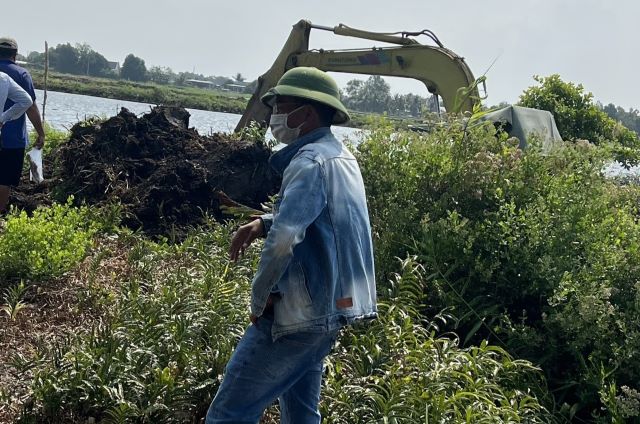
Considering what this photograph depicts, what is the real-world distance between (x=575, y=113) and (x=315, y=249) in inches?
425

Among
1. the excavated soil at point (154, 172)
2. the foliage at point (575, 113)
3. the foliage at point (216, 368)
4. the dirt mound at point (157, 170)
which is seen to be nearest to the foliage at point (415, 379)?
the foliage at point (216, 368)

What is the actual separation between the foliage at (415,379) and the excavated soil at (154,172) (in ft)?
11.4

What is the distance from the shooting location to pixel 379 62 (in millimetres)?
12484

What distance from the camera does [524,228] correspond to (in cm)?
579

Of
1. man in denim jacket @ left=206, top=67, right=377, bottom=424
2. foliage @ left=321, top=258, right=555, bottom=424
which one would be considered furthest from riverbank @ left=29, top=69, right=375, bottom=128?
man in denim jacket @ left=206, top=67, right=377, bottom=424

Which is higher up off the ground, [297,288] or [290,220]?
[290,220]

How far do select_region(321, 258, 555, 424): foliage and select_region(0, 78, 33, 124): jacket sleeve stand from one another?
4.28m

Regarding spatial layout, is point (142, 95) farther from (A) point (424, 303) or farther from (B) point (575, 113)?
(A) point (424, 303)

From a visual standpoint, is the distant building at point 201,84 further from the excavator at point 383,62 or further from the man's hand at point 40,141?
the man's hand at point 40,141

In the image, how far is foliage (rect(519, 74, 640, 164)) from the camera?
12812 millimetres

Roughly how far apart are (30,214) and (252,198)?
256 cm

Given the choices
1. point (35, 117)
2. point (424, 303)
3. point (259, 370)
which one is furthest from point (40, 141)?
point (259, 370)

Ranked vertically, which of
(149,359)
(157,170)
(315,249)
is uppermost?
(315,249)

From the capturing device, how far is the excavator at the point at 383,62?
11688 mm
